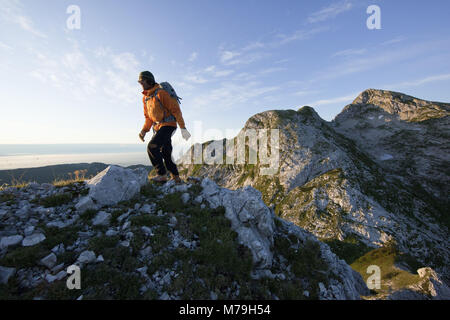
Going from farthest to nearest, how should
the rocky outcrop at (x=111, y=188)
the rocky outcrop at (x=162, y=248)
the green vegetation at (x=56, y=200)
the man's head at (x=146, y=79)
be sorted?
the man's head at (x=146, y=79) < the rocky outcrop at (x=111, y=188) < the green vegetation at (x=56, y=200) < the rocky outcrop at (x=162, y=248)

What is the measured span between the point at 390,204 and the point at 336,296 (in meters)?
46.2

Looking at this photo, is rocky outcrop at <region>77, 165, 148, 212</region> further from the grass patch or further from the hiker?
the grass patch

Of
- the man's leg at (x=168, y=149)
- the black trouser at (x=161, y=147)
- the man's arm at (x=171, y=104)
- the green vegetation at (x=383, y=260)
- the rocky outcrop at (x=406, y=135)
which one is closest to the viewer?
the man's arm at (x=171, y=104)

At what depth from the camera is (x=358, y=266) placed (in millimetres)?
26297

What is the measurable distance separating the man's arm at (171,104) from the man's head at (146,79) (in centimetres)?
62

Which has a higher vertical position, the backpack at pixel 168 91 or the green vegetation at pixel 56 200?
the backpack at pixel 168 91

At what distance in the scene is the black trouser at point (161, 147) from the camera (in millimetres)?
8367

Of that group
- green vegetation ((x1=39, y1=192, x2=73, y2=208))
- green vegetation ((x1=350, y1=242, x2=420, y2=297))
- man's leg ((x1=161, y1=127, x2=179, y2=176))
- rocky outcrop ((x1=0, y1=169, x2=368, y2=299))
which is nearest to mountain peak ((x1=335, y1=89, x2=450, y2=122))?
green vegetation ((x1=350, y1=242, x2=420, y2=297))

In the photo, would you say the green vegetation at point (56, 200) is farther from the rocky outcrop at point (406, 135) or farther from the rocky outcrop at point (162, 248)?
the rocky outcrop at point (406, 135)

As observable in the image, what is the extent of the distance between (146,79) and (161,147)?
3.16 m

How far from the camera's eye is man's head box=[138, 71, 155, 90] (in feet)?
25.3

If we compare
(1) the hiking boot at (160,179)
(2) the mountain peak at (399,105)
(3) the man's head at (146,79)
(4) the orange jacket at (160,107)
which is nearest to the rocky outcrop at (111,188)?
(1) the hiking boot at (160,179)

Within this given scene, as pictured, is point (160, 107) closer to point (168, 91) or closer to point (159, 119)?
point (159, 119)
